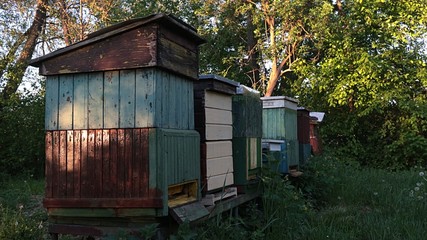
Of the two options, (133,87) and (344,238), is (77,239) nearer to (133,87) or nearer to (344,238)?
(133,87)

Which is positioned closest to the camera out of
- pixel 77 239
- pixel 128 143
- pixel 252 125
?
pixel 128 143

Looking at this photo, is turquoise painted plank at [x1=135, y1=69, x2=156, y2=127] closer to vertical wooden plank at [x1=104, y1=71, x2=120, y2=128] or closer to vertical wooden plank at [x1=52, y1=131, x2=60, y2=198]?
vertical wooden plank at [x1=104, y1=71, x2=120, y2=128]

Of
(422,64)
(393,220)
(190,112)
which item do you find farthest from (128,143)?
(422,64)

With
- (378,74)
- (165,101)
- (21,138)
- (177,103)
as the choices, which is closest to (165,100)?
(165,101)

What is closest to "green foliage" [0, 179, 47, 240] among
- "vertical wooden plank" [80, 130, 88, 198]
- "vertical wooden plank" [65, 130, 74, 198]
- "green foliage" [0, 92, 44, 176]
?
"vertical wooden plank" [65, 130, 74, 198]

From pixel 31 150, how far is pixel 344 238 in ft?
29.6

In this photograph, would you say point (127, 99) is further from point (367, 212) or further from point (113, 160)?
point (367, 212)

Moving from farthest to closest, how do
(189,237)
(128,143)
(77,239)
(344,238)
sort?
(344,238), (77,239), (128,143), (189,237)

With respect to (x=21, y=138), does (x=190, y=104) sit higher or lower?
higher

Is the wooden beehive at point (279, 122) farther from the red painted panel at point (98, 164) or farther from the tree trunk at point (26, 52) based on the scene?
the tree trunk at point (26, 52)

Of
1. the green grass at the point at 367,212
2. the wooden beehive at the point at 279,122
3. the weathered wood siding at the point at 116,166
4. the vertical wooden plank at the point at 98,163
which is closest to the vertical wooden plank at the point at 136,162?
the weathered wood siding at the point at 116,166

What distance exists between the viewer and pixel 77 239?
4.46 m

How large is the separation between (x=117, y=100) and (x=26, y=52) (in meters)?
12.1

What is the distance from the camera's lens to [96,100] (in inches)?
143
